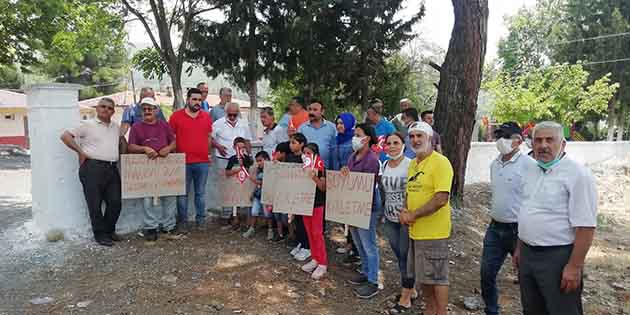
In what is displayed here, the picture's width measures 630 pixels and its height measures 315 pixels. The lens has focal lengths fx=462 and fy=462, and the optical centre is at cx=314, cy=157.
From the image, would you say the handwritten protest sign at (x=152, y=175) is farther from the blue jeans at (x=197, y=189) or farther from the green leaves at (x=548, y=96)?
the green leaves at (x=548, y=96)

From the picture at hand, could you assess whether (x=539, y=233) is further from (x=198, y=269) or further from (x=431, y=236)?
(x=198, y=269)

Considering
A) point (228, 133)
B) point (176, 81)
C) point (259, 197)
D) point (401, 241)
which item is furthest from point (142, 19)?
point (401, 241)

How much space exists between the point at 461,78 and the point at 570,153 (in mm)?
13689

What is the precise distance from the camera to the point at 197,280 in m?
5.13

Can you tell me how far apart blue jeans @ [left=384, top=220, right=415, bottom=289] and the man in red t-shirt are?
9.49 ft

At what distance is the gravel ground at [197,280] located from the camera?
4.66 metres

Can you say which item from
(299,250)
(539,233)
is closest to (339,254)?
(299,250)

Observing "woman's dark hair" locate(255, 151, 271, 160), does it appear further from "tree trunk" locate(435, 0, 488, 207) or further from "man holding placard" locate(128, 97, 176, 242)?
"tree trunk" locate(435, 0, 488, 207)

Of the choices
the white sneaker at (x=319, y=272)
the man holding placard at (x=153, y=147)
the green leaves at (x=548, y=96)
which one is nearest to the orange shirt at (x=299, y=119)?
the man holding placard at (x=153, y=147)

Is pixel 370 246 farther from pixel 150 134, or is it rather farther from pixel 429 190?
pixel 150 134

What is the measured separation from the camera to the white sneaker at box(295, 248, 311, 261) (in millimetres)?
5727

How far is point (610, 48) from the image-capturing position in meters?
34.8

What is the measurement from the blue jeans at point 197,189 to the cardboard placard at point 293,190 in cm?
129

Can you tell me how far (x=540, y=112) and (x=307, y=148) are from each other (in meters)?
22.8
